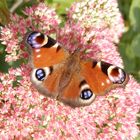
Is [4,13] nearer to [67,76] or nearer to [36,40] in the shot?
[36,40]

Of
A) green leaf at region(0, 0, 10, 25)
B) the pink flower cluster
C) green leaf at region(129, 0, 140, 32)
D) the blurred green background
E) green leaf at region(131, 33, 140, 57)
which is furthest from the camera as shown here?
green leaf at region(129, 0, 140, 32)

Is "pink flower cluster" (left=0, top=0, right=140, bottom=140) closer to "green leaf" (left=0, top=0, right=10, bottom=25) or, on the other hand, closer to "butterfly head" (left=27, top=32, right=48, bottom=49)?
"green leaf" (left=0, top=0, right=10, bottom=25)

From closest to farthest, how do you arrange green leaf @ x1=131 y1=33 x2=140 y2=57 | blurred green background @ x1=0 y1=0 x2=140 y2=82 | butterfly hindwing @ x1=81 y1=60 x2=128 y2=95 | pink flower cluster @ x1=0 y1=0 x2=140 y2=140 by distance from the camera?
butterfly hindwing @ x1=81 y1=60 x2=128 y2=95 < pink flower cluster @ x1=0 y1=0 x2=140 y2=140 < blurred green background @ x1=0 y1=0 x2=140 y2=82 < green leaf @ x1=131 y1=33 x2=140 y2=57

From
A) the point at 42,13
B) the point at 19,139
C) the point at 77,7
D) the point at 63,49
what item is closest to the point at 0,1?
the point at 42,13

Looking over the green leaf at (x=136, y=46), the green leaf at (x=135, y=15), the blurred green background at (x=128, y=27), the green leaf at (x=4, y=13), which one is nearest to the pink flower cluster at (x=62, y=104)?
the green leaf at (x=4, y=13)

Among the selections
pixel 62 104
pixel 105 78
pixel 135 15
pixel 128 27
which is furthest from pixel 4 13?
pixel 128 27

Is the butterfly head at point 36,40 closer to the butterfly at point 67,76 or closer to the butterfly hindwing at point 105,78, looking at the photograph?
the butterfly at point 67,76

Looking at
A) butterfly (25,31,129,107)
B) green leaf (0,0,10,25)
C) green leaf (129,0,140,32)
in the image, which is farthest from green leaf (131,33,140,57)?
butterfly (25,31,129,107)
